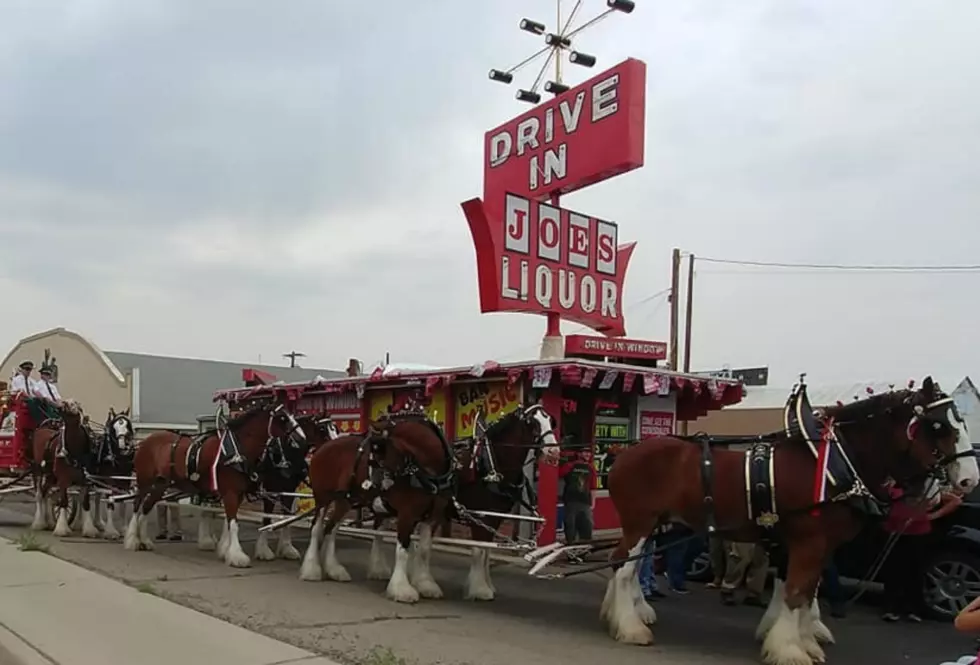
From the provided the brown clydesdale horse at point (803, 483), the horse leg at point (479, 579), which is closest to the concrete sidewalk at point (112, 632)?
the horse leg at point (479, 579)

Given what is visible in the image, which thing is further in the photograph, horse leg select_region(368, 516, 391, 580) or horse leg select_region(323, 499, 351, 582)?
horse leg select_region(368, 516, 391, 580)

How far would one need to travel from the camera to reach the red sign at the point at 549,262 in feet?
48.8

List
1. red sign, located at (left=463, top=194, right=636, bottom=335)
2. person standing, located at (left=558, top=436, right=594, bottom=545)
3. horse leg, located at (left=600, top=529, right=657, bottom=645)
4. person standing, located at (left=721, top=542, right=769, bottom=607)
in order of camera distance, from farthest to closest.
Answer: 1. red sign, located at (left=463, top=194, right=636, bottom=335)
2. person standing, located at (left=558, top=436, right=594, bottom=545)
3. person standing, located at (left=721, top=542, right=769, bottom=607)
4. horse leg, located at (left=600, top=529, right=657, bottom=645)

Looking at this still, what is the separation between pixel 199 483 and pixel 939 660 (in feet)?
31.9

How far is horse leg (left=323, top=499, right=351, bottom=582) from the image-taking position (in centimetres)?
1104

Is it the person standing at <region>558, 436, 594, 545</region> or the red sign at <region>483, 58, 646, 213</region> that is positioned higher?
the red sign at <region>483, 58, 646, 213</region>

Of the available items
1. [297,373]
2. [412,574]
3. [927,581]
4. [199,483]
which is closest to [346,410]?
[199,483]

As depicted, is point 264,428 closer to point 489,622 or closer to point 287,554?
point 287,554

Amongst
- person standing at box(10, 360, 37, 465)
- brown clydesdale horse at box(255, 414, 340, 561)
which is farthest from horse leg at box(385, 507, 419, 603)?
person standing at box(10, 360, 37, 465)

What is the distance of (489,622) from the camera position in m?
8.56

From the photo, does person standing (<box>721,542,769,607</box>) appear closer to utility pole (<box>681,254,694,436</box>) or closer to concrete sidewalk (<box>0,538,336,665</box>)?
concrete sidewalk (<box>0,538,336,665</box>)

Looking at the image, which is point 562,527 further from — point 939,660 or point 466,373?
point 939,660

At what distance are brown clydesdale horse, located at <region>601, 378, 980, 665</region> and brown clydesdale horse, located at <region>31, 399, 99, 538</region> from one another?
444 inches

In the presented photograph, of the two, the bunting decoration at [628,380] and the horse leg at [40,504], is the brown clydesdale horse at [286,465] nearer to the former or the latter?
the bunting decoration at [628,380]
